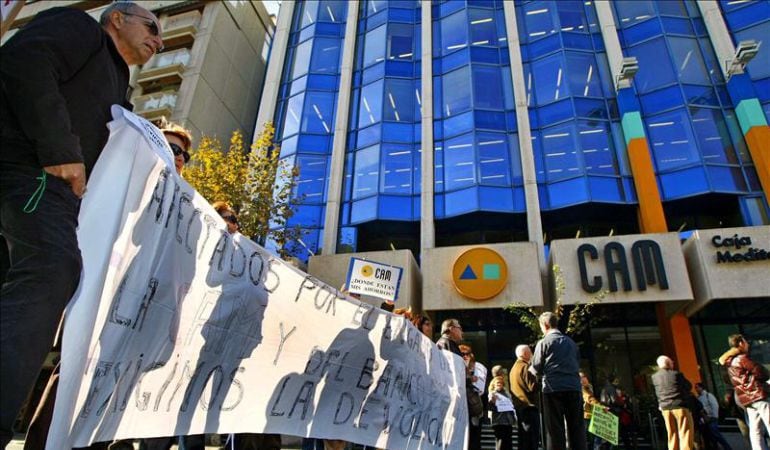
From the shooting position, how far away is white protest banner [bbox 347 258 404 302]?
961 cm

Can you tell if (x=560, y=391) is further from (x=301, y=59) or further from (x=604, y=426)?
(x=301, y=59)

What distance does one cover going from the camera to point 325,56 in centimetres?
2444

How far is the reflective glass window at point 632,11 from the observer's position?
826 inches

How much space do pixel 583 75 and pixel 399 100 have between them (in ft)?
26.6

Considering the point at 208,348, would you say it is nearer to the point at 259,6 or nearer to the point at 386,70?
the point at 386,70

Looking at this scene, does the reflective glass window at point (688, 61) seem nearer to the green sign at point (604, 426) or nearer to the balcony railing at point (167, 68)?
the green sign at point (604, 426)

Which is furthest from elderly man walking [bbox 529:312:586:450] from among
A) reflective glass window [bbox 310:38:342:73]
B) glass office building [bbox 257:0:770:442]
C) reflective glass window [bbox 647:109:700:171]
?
reflective glass window [bbox 310:38:342:73]

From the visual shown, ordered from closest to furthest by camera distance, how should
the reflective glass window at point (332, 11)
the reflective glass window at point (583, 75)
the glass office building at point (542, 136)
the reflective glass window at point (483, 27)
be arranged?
the glass office building at point (542, 136)
the reflective glass window at point (583, 75)
the reflective glass window at point (483, 27)
the reflective glass window at point (332, 11)

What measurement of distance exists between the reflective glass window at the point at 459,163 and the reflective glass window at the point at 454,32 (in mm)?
5368

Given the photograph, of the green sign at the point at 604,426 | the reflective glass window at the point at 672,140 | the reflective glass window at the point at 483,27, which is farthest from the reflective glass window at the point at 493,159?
the green sign at the point at 604,426

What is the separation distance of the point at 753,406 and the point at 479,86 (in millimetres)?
17385

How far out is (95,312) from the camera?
1850mm

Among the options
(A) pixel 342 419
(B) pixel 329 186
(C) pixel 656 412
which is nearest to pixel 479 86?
(B) pixel 329 186

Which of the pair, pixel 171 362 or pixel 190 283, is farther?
pixel 190 283
